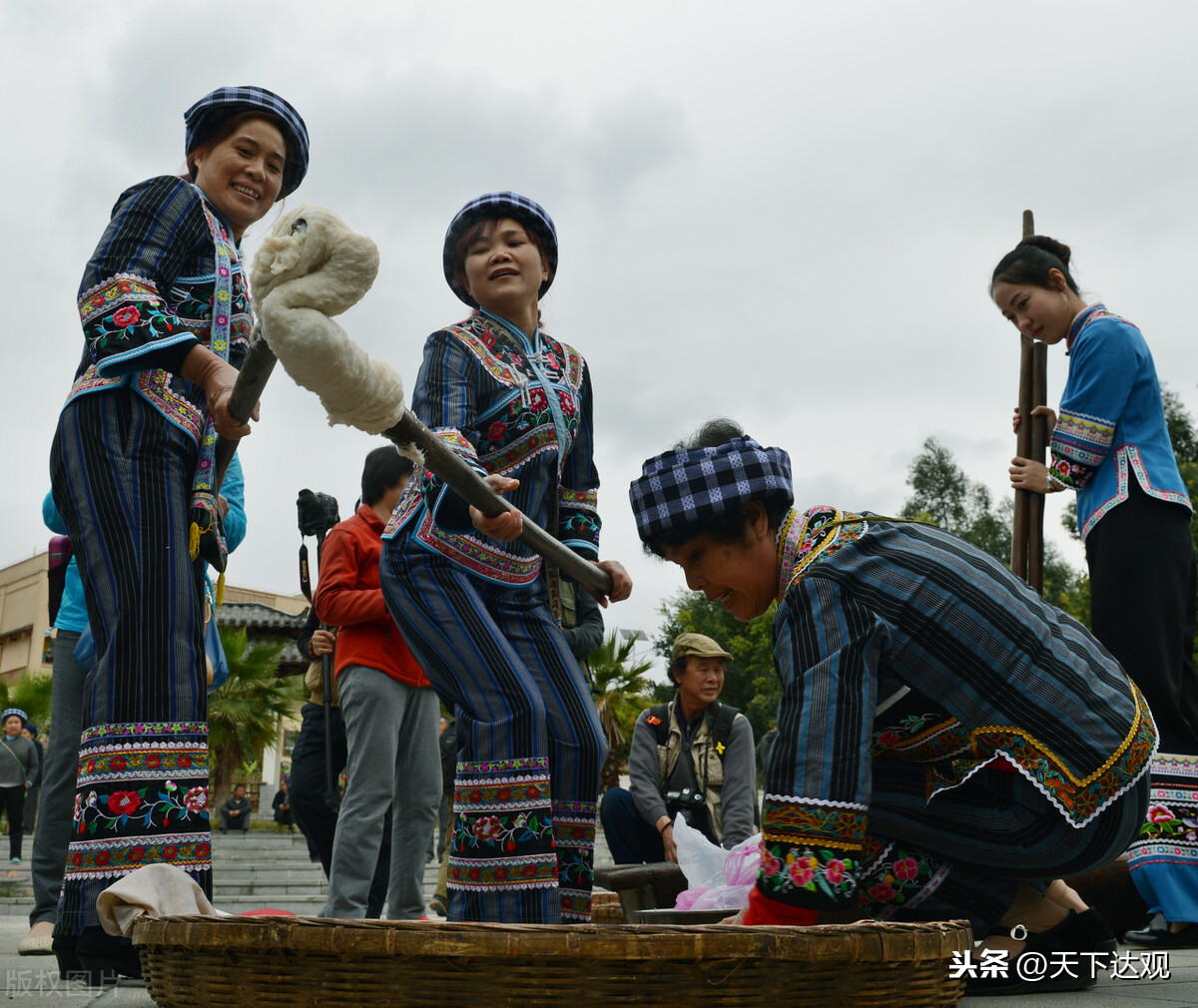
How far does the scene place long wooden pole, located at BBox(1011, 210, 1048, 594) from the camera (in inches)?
166

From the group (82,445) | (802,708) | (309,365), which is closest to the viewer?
(309,365)

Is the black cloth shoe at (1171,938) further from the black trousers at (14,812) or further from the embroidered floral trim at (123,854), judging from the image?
the black trousers at (14,812)

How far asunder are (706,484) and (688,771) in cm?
409

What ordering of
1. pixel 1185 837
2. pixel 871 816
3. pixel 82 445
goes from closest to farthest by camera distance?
pixel 871 816 < pixel 82 445 < pixel 1185 837

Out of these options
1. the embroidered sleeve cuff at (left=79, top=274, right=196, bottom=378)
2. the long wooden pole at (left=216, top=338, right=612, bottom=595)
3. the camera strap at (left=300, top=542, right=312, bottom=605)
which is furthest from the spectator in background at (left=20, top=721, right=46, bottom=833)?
the long wooden pole at (left=216, top=338, right=612, bottom=595)

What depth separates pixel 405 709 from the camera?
160 inches

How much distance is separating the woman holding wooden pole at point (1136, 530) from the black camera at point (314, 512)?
9.94 ft

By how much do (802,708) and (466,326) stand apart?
5.43 feet

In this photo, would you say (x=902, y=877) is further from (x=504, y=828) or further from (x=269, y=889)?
(x=269, y=889)

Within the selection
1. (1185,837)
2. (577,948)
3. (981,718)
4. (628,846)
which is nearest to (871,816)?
(981,718)

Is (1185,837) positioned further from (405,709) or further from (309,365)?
(309,365)

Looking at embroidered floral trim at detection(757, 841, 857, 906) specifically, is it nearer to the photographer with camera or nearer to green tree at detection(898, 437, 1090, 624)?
the photographer with camera

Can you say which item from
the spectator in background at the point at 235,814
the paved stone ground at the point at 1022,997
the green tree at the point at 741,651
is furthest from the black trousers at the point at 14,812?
the green tree at the point at 741,651

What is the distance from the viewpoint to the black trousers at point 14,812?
45.8 feet
